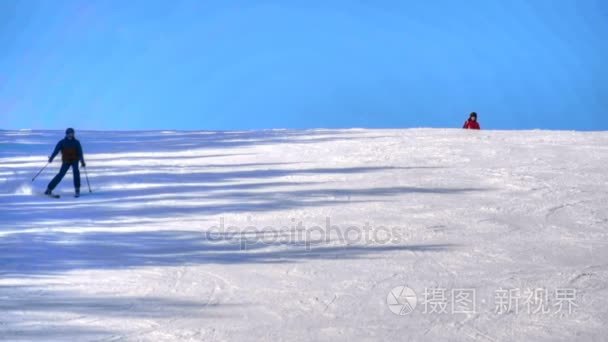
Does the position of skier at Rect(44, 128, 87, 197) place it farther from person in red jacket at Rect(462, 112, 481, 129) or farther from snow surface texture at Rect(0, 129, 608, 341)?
person in red jacket at Rect(462, 112, 481, 129)

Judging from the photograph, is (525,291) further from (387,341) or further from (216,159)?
(216,159)

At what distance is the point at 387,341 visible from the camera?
6629mm

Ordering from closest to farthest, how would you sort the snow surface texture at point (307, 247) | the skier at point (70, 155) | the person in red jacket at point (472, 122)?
the snow surface texture at point (307, 247) → the skier at point (70, 155) → the person in red jacket at point (472, 122)

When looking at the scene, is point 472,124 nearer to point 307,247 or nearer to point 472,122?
point 472,122

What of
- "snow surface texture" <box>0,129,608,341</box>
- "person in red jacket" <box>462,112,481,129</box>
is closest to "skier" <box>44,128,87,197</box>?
"snow surface texture" <box>0,129,608,341</box>

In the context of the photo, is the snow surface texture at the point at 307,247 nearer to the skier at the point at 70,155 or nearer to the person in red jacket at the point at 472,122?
the skier at the point at 70,155

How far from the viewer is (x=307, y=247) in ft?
34.2

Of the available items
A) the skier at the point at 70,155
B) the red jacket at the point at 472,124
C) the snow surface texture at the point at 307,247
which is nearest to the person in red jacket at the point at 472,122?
the red jacket at the point at 472,124

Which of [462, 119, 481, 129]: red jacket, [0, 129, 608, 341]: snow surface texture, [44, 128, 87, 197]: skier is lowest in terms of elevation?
[0, 129, 608, 341]: snow surface texture

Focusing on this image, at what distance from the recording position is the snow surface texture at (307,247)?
23.5ft

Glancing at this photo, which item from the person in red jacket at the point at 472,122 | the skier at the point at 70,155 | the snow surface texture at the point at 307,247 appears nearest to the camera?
the snow surface texture at the point at 307,247

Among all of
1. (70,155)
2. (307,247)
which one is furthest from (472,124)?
(307,247)

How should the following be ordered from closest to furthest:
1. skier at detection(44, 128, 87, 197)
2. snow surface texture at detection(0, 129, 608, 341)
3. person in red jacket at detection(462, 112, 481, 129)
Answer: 1. snow surface texture at detection(0, 129, 608, 341)
2. skier at detection(44, 128, 87, 197)
3. person in red jacket at detection(462, 112, 481, 129)

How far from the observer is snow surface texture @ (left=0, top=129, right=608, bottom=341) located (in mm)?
7168
